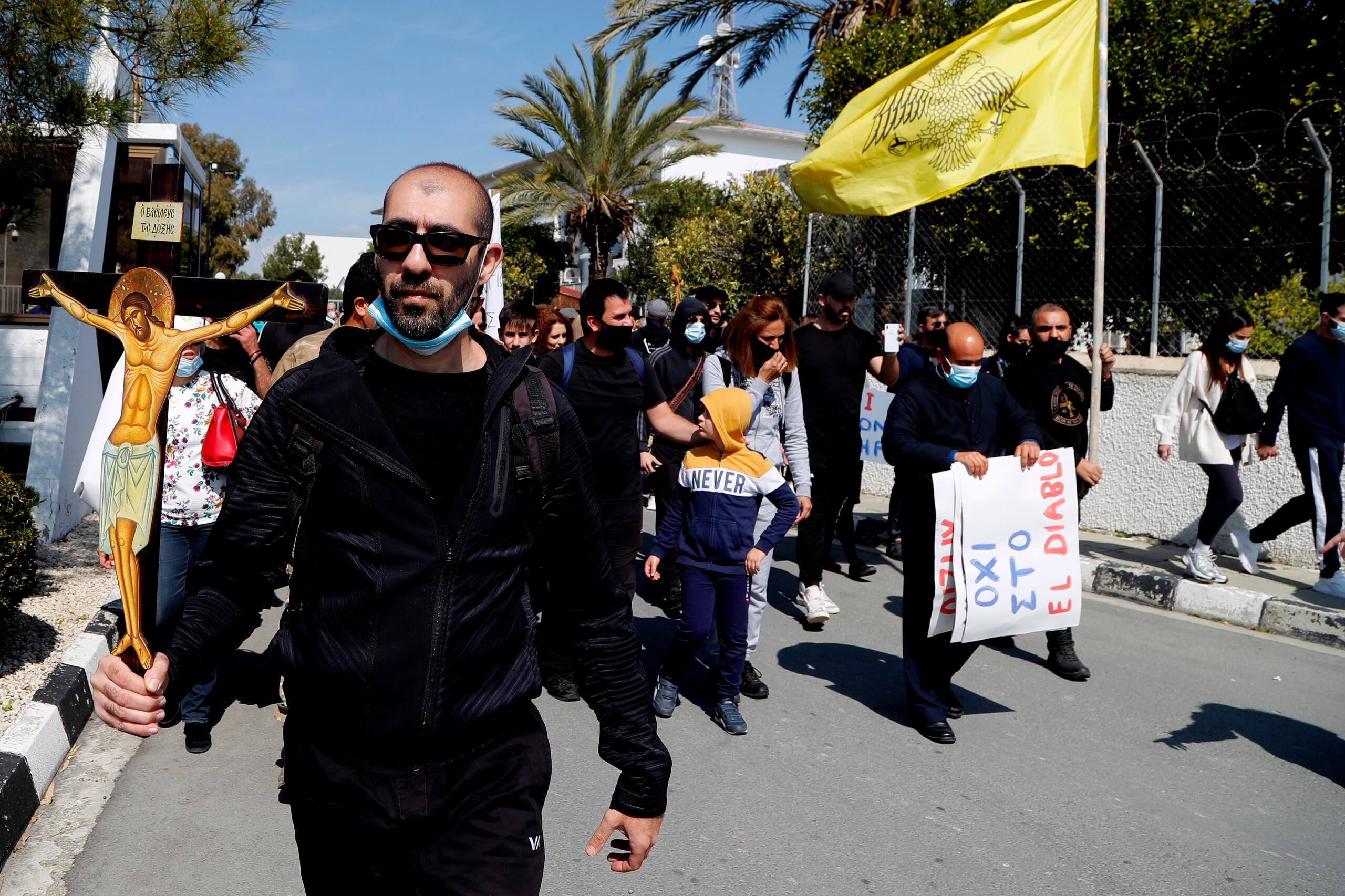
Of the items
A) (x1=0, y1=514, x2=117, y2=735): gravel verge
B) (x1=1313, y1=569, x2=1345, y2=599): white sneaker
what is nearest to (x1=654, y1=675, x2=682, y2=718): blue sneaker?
(x1=0, y1=514, x2=117, y2=735): gravel verge

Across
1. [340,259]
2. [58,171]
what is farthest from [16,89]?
[340,259]

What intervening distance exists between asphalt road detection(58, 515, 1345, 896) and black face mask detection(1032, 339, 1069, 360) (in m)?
1.83

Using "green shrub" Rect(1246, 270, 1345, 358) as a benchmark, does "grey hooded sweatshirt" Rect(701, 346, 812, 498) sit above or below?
below

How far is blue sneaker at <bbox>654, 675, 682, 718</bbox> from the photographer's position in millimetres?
5258

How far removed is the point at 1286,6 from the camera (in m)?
12.0

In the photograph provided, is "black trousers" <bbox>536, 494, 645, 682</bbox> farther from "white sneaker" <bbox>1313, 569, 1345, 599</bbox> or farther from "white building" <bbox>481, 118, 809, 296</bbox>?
"white building" <bbox>481, 118, 809, 296</bbox>

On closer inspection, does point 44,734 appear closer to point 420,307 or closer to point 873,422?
point 420,307

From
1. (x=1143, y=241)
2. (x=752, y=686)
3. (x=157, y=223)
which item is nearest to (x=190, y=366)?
(x=157, y=223)

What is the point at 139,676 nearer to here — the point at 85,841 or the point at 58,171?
the point at 85,841

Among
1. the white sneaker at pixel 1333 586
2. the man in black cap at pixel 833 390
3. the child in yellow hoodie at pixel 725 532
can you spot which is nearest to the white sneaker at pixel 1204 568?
the white sneaker at pixel 1333 586

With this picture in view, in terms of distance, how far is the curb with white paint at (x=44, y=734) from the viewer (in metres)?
3.86

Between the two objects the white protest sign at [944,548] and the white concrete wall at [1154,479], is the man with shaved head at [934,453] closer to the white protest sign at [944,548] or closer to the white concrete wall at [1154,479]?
the white protest sign at [944,548]

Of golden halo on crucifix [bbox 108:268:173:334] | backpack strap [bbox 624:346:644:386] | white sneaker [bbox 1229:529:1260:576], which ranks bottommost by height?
white sneaker [bbox 1229:529:1260:576]

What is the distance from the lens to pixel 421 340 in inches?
82.5
